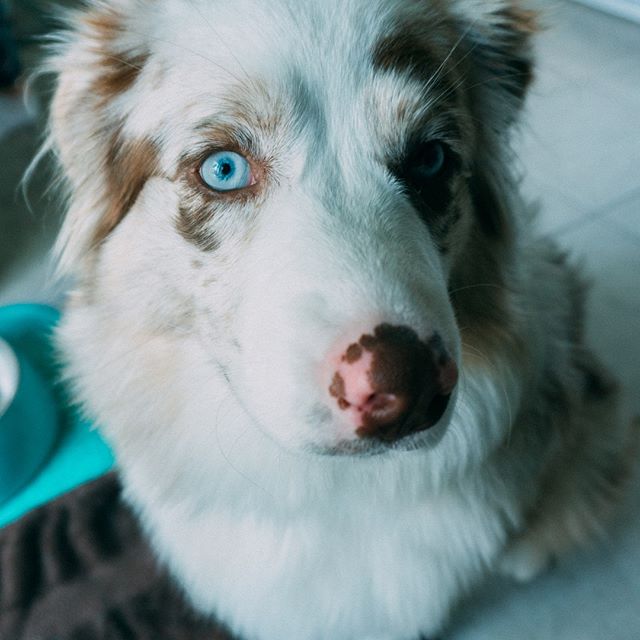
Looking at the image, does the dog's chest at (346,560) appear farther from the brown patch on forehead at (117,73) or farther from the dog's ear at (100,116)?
the brown patch on forehead at (117,73)

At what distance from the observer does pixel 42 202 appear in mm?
2432

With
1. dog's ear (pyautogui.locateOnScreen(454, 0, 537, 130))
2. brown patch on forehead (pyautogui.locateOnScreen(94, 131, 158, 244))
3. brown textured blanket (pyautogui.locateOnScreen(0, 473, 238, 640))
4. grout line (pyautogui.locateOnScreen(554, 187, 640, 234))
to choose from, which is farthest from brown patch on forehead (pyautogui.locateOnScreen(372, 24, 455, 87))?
grout line (pyautogui.locateOnScreen(554, 187, 640, 234))

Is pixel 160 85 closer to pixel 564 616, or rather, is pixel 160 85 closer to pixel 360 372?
pixel 360 372

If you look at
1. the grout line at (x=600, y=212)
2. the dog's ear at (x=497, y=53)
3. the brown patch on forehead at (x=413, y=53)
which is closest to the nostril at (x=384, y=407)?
the brown patch on forehead at (x=413, y=53)

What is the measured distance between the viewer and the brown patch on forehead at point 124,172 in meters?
1.00

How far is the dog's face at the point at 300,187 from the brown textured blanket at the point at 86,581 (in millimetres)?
627

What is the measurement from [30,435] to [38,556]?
26cm

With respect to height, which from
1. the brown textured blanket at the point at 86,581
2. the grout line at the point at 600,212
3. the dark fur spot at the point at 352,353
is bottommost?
the brown textured blanket at the point at 86,581

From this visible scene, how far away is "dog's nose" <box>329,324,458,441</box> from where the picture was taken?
70 centimetres

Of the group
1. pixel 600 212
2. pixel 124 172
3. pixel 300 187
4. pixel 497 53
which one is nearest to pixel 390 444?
pixel 300 187

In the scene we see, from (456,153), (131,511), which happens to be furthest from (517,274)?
(131,511)

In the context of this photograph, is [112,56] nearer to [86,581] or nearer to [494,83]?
[494,83]

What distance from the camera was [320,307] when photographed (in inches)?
29.4

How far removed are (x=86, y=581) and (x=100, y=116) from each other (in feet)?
3.14
